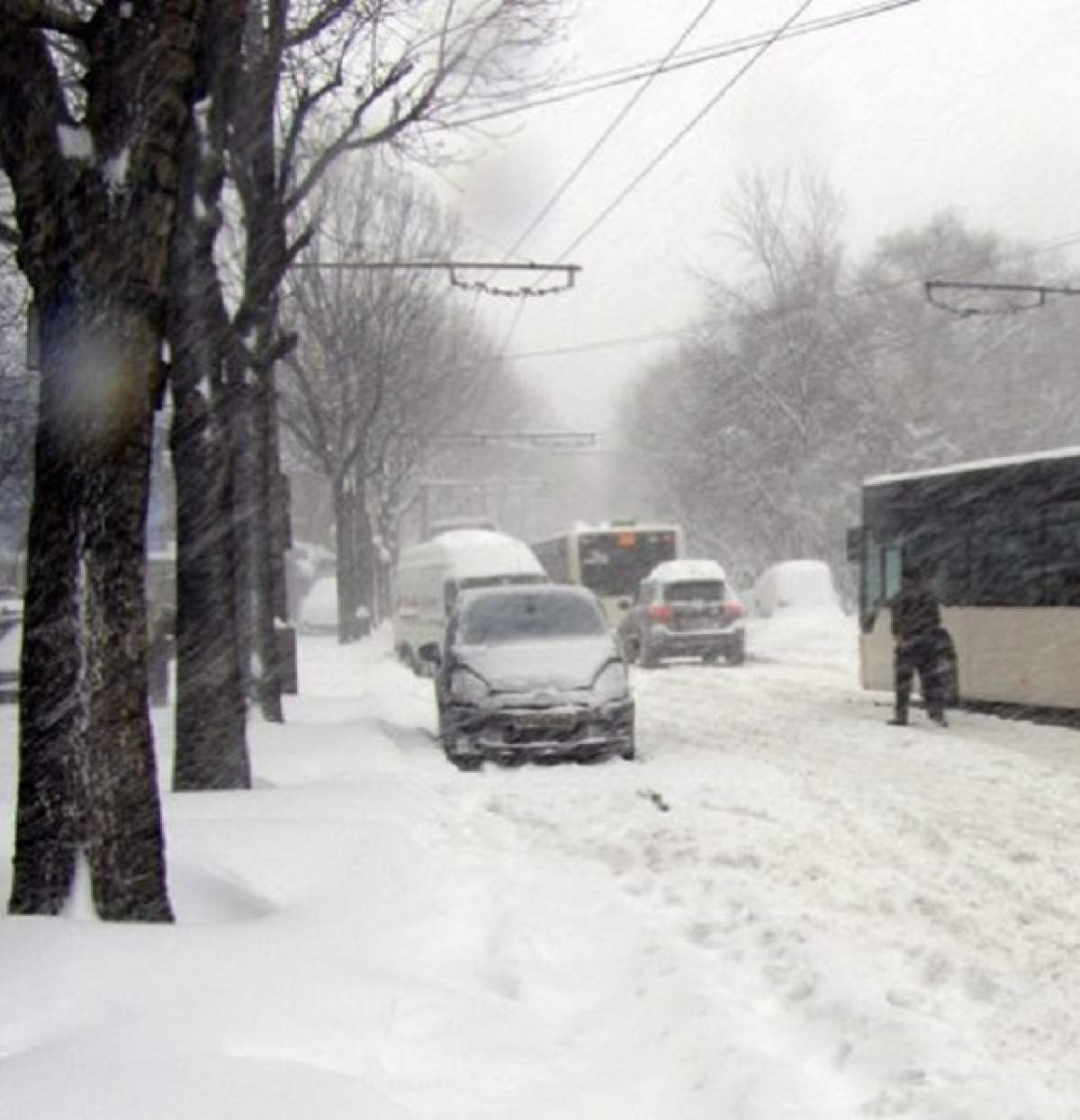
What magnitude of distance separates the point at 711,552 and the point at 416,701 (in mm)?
51068

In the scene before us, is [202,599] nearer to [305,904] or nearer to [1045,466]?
[305,904]

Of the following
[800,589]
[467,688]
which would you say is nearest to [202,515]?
[467,688]

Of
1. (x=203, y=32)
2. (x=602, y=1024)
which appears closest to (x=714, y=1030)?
(x=602, y=1024)

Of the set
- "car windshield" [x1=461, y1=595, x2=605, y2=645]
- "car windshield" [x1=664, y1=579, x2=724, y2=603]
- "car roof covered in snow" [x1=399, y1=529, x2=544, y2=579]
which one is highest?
"car roof covered in snow" [x1=399, y1=529, x2=544, y2=579]

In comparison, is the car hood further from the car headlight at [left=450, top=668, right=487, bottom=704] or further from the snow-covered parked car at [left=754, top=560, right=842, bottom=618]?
the snow-covered parked car at [left=754, top=560, right=842, bottom=618]

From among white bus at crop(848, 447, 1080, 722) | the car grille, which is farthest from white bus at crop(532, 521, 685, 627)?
the car grille

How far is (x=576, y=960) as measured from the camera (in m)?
6.18

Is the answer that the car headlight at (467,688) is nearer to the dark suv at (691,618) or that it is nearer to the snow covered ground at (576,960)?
the snow covered ground at (576,960)

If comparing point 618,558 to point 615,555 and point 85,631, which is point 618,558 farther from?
point 85,631

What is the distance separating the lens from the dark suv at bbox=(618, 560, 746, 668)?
28484 millimetres

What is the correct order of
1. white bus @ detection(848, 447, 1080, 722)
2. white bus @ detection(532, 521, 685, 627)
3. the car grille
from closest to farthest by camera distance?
the car grille, white bus @ detection(848, 447, 1080, 722), white bus @ detection(532, 521, 685, 627)

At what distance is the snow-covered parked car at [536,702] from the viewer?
515 inches

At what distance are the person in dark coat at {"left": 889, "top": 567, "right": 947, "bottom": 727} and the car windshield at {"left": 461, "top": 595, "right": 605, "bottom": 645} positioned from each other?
3.31m

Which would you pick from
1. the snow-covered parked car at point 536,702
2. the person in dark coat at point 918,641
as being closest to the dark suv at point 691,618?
the person in dark coat at point 918,641
